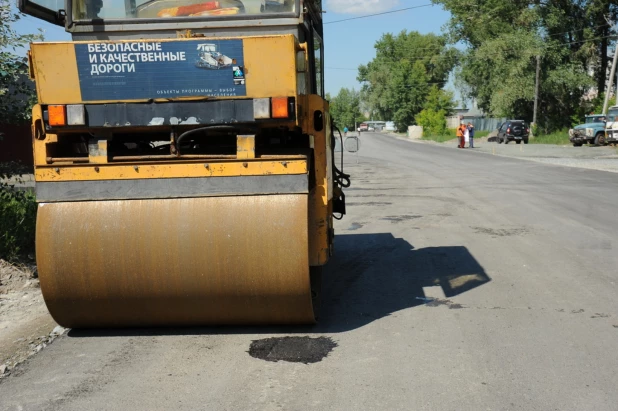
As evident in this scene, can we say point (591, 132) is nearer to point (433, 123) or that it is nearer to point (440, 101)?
point (433, 123)

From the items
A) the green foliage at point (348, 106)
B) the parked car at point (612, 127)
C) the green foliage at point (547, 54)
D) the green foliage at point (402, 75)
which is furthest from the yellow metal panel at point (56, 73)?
the green foliage at point (348, 106)

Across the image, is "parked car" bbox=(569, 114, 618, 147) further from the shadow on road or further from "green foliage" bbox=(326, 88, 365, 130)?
"green foliage" bbox=(326, 88, 365, 130)

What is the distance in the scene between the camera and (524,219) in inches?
481

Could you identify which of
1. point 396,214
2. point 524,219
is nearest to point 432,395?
point 524,219

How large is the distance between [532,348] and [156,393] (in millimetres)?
2719

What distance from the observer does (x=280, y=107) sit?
5.20 m

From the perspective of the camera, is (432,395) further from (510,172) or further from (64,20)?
A: (510,172)

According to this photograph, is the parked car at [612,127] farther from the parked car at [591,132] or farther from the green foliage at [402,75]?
the green foliage at [402,75]

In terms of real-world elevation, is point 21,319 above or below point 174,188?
below

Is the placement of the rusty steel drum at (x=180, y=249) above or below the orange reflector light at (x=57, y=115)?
below

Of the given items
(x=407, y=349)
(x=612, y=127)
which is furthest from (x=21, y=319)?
(x=612, y=127)

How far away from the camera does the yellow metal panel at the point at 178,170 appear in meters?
5.33

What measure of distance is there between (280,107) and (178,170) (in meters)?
0.91

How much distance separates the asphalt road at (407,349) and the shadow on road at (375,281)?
24mm
